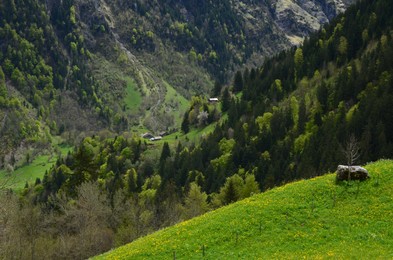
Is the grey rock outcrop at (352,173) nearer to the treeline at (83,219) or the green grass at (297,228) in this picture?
the green grass at (297,228)

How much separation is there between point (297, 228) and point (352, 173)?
887 cm

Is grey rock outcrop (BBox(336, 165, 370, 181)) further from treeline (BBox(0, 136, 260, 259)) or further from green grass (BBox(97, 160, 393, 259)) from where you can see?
treeline (BBox(0, 136, 260, 259))

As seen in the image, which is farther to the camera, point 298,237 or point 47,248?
point 47,248

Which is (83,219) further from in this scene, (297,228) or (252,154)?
(252,154)

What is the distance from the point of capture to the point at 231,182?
9644cm

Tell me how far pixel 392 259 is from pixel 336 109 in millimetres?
109362

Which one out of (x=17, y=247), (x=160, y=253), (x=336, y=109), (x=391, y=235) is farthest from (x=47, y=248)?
(x=336, y=109)

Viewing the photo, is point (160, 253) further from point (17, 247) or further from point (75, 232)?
point (75, 232)

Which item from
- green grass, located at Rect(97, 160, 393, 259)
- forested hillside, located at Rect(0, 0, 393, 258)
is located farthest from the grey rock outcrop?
forested hillside, located at Rect(0, 0, 393, 258)

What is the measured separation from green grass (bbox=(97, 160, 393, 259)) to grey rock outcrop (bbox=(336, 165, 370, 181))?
798 mm

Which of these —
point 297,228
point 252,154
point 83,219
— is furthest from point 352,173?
point 252,154

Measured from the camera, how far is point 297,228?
121 feet

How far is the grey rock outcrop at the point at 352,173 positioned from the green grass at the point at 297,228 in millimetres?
798

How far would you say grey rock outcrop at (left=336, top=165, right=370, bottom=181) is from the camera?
4159cm
